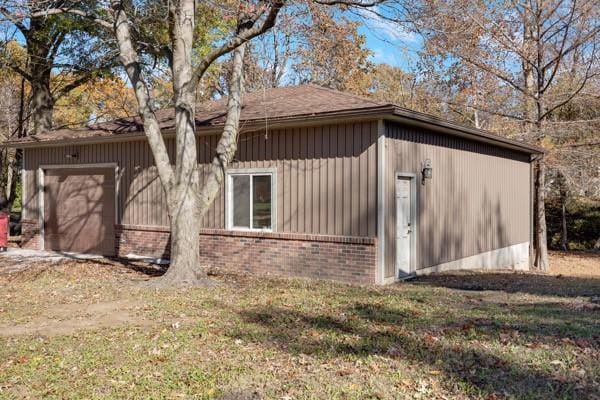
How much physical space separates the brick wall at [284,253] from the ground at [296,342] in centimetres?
85

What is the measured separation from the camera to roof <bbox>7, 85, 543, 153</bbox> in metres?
9.66

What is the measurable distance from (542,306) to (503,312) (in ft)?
2.90

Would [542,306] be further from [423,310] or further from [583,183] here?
[583,183]

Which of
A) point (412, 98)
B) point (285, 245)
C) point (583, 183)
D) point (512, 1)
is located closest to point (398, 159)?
point (285, 245)

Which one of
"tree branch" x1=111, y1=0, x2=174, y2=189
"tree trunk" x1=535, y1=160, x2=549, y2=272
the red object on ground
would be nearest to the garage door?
the red object on ground

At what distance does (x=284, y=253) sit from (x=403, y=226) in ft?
7.76

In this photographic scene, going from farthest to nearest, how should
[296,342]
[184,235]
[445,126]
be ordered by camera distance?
1. [445,126]
2. [184,235]
3. [296,342]

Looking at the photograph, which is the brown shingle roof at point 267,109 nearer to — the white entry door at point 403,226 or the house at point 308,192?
the house at point 308,192

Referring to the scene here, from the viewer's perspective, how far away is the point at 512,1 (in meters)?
17.7

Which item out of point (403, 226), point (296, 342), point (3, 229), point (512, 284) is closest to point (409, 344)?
point (296, 342)

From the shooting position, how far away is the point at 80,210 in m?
14.9

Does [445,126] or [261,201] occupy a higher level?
[445,126]

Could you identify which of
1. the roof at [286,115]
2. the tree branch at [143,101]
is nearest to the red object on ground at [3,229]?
the roof at [286,115]

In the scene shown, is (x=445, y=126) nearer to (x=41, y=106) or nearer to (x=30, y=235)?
(x=30, y=235)
